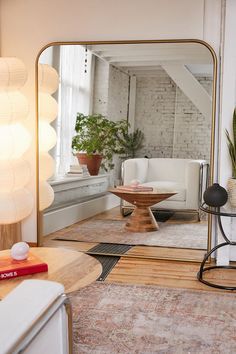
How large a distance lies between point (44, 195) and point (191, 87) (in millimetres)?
1593

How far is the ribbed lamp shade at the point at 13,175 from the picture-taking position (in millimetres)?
3713

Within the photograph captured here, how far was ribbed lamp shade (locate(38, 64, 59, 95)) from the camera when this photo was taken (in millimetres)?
4023

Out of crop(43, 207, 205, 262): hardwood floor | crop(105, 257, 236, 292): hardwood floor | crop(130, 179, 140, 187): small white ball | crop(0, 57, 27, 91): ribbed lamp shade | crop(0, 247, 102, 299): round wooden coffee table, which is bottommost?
crop(105, 257, 236, 292): hardwood floor

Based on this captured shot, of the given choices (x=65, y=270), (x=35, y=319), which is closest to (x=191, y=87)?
(x=65, y=270)

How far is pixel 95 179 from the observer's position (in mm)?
4211

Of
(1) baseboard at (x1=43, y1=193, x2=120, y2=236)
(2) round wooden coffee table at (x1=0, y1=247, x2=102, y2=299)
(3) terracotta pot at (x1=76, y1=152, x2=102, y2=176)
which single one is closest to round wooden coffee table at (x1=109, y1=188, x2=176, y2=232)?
(1) baseboard at (x1=43, y1=193, x2=120, y2=236)

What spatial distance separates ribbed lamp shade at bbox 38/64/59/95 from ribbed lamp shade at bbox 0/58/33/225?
0.29 metres

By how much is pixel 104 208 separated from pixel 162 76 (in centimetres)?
127

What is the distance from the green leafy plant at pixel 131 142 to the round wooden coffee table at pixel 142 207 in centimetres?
34

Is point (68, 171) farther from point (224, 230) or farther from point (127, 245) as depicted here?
point (224, 230)

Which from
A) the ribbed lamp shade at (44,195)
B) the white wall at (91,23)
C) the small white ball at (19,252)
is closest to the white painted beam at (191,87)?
the white wall at (91,23)

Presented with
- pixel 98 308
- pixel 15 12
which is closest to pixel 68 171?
pixel 15 12

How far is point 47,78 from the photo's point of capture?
13.3 ft

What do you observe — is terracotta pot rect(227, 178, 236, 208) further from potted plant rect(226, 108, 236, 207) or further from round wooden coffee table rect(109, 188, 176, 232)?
round wooden coffee table rect(109, 188, 176, 232)
